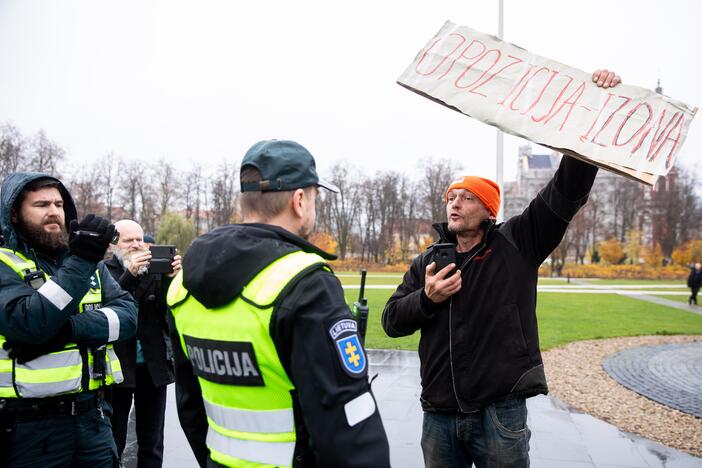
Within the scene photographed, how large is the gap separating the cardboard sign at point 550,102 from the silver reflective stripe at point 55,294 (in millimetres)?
1959

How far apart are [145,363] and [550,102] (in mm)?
3564

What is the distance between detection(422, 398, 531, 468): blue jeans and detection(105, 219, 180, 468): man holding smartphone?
233 cm

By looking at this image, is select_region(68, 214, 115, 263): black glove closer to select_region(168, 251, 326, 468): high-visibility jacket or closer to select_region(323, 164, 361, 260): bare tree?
select_region(168, 251, 326, 468): high-visibility jacket

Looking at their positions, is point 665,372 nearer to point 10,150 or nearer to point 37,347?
point 37,347

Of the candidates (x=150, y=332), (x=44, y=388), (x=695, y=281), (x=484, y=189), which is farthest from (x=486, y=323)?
(x=695, y=281)

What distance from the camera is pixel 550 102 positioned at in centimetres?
230

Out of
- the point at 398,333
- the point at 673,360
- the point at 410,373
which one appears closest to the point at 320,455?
the point at 398,333

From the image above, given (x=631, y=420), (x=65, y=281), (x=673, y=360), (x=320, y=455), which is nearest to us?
(x=320, y=455)

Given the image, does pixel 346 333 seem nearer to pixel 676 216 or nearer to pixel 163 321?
pixel 163 321

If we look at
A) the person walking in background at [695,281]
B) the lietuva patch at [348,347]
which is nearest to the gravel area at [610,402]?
the lietuva patch at [348,347]

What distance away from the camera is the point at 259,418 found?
63.5 inches

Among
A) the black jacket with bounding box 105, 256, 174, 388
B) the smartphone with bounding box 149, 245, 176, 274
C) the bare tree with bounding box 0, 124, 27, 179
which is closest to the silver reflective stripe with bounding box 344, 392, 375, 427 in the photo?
the smartphone with bounding box 149, 245, 176, 274

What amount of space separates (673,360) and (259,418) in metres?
10.3

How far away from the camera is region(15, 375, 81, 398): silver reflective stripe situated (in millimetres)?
2447
